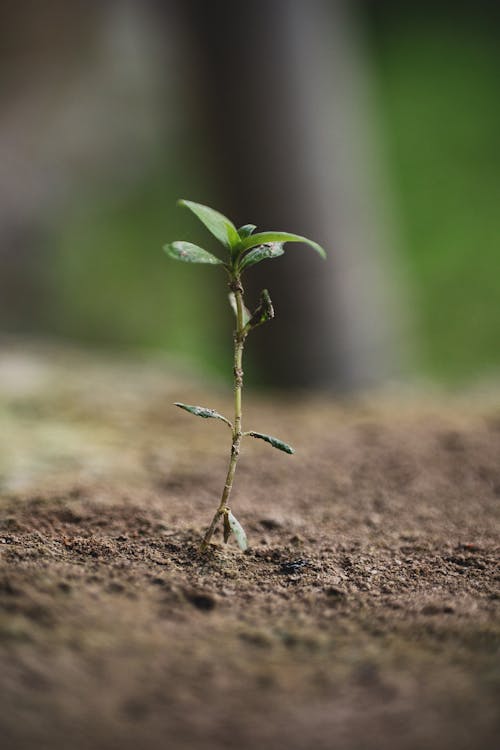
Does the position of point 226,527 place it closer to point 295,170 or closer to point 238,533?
point 238,533

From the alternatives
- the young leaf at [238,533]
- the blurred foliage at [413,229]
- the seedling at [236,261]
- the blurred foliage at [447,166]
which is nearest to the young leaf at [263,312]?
the seedling at [236,261]

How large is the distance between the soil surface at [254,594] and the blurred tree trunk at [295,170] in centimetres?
190

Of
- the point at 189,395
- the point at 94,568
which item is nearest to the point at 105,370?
the point at 189,395

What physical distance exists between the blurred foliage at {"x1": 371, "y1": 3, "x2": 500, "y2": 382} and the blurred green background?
13 millimetres

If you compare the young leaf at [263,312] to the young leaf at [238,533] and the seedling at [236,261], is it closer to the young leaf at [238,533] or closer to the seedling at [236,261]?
the seedling at [236,261]

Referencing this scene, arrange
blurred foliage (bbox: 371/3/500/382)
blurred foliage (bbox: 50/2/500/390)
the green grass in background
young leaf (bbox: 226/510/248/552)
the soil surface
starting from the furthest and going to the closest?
the green grass in background < blurred foliage (bbox: 50/2/500/390) < blurred foliage (bbox: 371/3/500/382) < young leaf (bbox: 226/510/248/552) < the soil surface

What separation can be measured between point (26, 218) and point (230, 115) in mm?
3249

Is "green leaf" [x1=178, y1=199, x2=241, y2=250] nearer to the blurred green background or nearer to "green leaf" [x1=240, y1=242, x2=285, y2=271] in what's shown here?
"green leaf" [x1=240, y1=242, x2=285, y2=271]

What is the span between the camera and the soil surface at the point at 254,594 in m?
0.66

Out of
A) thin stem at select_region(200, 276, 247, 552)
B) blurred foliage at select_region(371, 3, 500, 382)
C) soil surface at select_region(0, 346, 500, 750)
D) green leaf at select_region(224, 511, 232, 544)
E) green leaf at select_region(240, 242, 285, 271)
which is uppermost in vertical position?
blurred foliage at select_region(371, 3, 500, 382)

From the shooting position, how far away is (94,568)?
3.04ft

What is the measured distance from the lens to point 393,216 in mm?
5086

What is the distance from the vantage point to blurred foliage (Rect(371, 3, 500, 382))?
18.2 ft

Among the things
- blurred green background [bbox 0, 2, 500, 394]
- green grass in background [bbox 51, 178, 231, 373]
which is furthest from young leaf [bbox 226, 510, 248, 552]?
green grass in background [bbox 51, 178, 231, 373]
